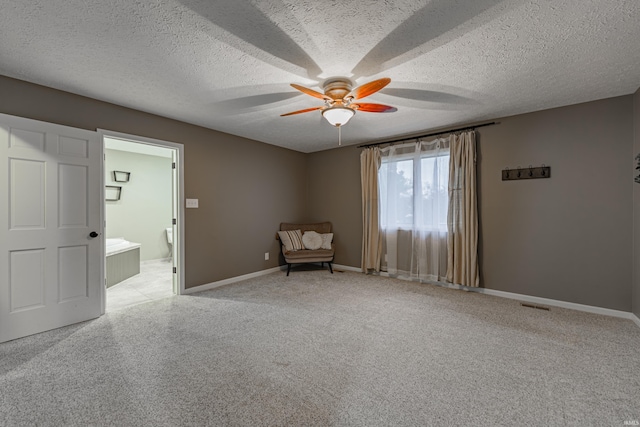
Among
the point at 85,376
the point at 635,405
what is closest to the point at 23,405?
the point at 85,376

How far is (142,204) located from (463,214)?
6514mm

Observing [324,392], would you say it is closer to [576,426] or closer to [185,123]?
[576,426]

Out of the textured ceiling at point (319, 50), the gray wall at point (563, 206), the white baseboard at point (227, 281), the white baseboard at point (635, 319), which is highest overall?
the textured ceiling at point (319, 50)

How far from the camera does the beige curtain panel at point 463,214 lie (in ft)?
12.8

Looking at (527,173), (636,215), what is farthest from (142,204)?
(636,215)

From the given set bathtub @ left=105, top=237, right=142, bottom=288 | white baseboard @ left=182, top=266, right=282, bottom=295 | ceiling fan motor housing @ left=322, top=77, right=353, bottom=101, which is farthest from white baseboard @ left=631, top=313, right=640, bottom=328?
bathtub @ left=105, top=237, right=142, bottom=288

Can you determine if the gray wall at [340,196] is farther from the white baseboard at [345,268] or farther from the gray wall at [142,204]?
the gray wall at [142,204]

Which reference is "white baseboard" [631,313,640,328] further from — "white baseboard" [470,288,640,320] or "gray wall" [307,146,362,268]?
"gray wall" [307,146,362,268]

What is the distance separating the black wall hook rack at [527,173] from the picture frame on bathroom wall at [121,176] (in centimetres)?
705

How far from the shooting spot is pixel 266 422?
1568 millimetres

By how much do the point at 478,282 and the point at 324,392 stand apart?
3.04 metres

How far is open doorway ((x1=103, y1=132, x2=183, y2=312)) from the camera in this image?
154 inches

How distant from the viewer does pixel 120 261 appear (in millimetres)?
4621

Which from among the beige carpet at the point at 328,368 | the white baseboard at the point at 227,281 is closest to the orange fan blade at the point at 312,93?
the beige carpet at the point at 328,368
